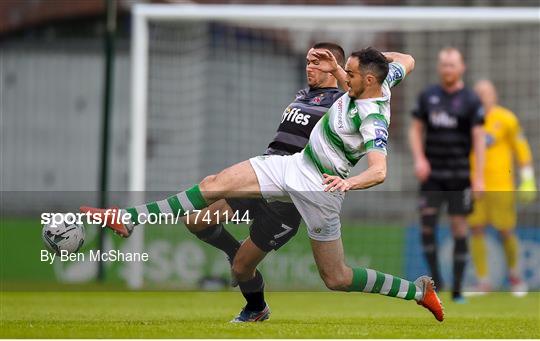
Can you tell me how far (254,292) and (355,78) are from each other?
193 cm

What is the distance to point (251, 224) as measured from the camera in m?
9.73

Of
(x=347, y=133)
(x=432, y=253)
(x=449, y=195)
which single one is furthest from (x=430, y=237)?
(x=347, y=133)

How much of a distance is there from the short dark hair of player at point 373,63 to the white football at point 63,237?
7.44ft

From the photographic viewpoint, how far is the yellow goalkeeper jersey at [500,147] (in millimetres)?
15781

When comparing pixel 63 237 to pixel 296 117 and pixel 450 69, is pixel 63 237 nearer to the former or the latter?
pixel 296 117

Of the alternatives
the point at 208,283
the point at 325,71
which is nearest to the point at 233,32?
the point at 208,283

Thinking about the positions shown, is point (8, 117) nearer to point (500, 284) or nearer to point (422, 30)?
point (422, 30)

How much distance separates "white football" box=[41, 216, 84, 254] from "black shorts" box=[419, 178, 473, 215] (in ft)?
19.1

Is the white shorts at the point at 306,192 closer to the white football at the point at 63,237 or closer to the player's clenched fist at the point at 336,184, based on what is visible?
the player's clenched fist at the point at 336,184

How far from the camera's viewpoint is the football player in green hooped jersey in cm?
894

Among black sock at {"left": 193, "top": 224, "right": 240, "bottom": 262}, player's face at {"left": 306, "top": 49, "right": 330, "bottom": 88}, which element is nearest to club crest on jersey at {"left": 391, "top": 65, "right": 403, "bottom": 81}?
player's face at {"left": 306, "top": 49, "right": 330, "bottom": 88}

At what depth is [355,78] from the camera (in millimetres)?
8938

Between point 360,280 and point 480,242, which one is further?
point 480,242

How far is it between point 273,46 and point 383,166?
27.3 ft
